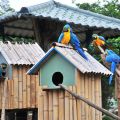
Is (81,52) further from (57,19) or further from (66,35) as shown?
(57,19)

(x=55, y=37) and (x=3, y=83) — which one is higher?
(x=55, y=37)

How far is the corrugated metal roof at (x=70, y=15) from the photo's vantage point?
28.2ft

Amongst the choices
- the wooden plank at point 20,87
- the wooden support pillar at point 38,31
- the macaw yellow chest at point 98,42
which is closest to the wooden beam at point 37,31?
the wooden support pillar at point 38,31

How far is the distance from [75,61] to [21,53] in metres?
3.37

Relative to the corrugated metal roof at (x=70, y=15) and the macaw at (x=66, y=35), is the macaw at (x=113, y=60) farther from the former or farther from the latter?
the corrugated metal roof at (x=70, y=15)

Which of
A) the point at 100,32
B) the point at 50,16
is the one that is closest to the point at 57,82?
the point at 50,16

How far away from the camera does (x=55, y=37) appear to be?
936cm

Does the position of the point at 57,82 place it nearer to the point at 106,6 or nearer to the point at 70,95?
the point at 70,95

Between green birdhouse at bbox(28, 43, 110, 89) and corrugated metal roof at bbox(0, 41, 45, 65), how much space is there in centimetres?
242

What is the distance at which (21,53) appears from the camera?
9.36 metres

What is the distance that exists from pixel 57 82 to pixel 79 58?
53 centimetres

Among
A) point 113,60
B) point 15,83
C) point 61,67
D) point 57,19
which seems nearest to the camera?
point 61,67

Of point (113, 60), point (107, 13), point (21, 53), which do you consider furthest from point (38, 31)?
point (107, 13)

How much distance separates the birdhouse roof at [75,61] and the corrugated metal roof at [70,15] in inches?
70.1
